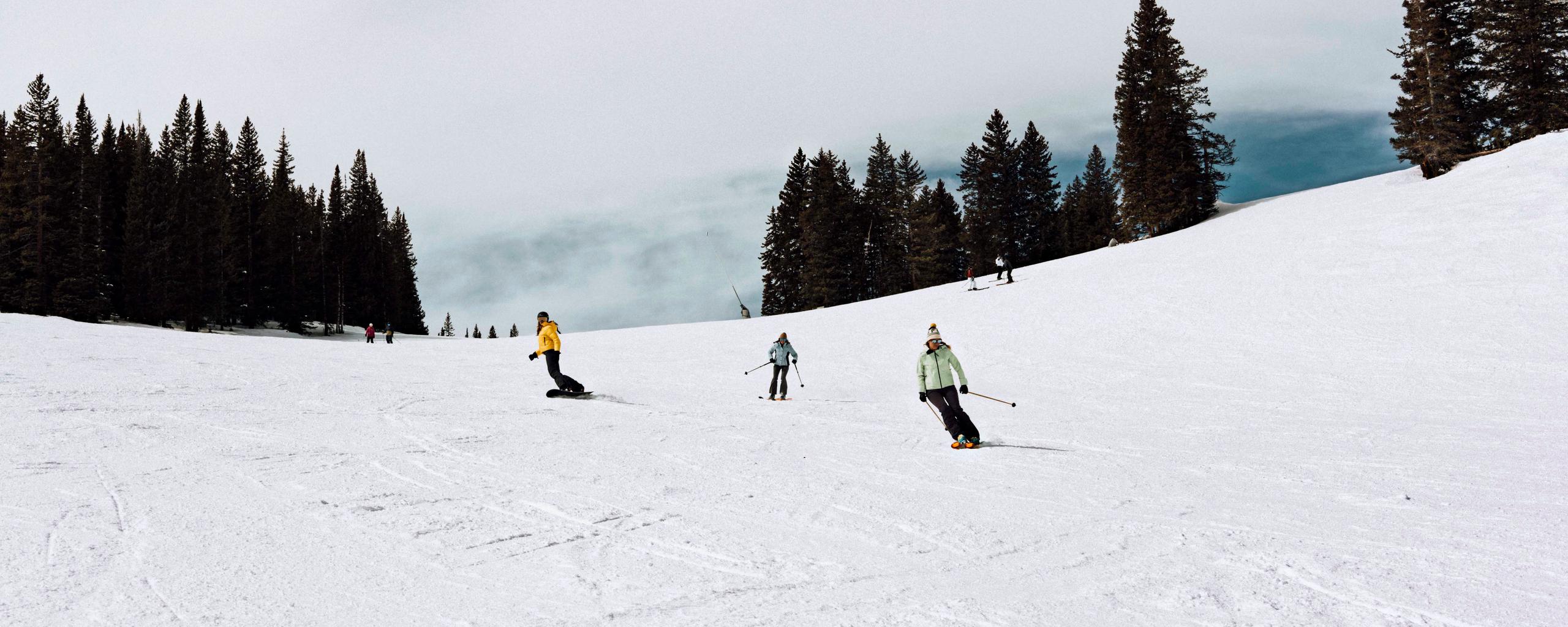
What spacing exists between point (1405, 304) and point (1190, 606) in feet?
68.5

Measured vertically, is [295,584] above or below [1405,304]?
below

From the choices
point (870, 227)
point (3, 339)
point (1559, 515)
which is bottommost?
point (1559, 515)

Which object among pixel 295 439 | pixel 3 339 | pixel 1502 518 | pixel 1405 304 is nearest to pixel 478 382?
pixel 295 439

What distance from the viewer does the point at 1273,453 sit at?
9172 mm

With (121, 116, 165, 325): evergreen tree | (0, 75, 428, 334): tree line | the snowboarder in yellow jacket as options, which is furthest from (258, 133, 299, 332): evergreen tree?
the snowboarder in yellow jacket

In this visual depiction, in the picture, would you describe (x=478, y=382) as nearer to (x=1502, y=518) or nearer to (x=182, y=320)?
(x=1502, y=518)

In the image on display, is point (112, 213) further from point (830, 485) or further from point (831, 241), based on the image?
point (830, 485)

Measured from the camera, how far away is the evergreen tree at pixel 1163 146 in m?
45.8

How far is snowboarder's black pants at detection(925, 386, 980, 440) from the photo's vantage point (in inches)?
392

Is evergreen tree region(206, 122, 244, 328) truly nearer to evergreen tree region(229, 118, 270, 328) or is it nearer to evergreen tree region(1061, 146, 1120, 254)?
evergreen tree region(229, 118, 270, 328)

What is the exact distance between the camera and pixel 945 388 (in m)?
10.4

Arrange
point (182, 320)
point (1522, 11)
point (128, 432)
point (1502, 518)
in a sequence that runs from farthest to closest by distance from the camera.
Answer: point (182, 320), point (1522, 11), point (128, 432), point (1502, 518)

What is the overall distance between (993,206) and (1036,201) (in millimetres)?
4090

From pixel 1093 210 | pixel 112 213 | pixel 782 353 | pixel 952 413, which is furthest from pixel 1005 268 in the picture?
pixel 112 213
